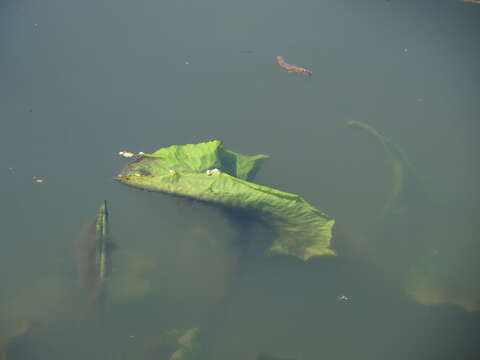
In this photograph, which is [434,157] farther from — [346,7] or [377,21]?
[346,7]

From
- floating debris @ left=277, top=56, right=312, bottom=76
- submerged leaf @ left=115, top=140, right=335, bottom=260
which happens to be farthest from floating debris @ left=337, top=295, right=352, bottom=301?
floating debris @ left=277, top=56, right=312, bottom=76

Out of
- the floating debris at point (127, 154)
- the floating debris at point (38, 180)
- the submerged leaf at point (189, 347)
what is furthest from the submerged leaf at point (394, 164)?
the floating debris at point (38, 180)

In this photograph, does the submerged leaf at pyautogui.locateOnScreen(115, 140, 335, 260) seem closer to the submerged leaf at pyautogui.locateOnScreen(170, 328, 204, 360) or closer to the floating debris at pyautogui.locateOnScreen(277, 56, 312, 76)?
the submerged leaf at pyautogui.locateOnScreen(170, 328, 204, 360)

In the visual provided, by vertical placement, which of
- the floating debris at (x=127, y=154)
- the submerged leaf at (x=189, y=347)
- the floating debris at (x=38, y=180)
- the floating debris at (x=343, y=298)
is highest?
the floating debris at (x=127, y=154)

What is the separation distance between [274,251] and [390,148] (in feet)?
5.31

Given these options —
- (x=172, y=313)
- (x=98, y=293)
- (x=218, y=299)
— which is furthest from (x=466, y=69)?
(x=98, y=293)

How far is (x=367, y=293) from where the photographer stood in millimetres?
3580

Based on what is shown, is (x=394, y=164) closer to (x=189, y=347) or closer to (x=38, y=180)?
(x=189, y=347)

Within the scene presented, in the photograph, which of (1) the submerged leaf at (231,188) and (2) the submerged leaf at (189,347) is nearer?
(1) the submerged leaf at (231,188)

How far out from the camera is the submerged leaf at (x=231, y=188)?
2.79 meters

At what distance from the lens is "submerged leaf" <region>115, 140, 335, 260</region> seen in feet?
9.15

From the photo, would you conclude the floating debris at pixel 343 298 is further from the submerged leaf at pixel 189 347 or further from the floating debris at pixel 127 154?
the floating debris at pixel 127 154

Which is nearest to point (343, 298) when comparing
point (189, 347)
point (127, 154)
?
point (189, 347)

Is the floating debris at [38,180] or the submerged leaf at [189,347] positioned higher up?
the floating debris at [38,180]
